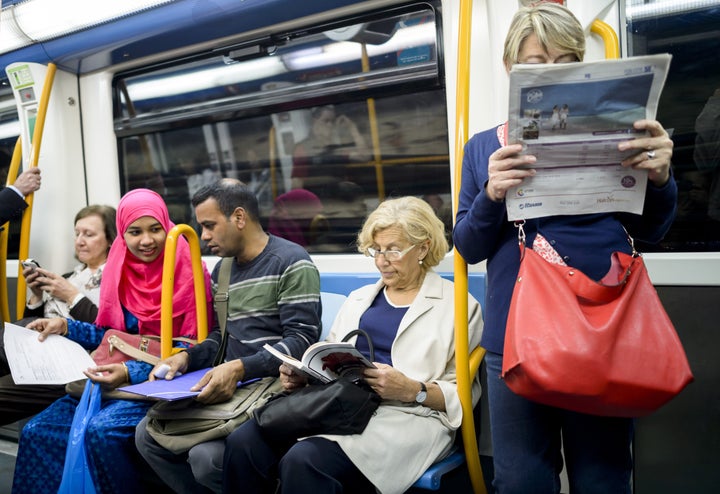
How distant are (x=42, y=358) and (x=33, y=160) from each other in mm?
1510

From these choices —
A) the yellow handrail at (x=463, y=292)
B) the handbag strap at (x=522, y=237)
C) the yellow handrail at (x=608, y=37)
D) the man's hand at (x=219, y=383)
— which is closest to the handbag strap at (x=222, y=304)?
the man's hand at (x=219, y=383)

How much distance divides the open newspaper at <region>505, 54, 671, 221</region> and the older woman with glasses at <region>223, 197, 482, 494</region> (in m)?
0.82

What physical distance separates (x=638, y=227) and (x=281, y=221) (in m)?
2.23

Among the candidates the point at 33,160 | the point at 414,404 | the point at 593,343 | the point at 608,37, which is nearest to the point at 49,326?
the point at 33,160

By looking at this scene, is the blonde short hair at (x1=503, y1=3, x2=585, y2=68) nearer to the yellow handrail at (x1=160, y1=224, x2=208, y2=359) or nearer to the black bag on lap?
the black bag on lap

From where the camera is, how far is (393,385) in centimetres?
201

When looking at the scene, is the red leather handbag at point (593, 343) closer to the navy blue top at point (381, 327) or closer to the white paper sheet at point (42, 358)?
the navy blue top at point (381, 327)

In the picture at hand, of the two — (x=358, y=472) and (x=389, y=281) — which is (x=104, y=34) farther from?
(x=358, y=472)

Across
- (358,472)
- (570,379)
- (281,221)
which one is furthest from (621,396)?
(281,221)

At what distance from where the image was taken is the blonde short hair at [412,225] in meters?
2.39

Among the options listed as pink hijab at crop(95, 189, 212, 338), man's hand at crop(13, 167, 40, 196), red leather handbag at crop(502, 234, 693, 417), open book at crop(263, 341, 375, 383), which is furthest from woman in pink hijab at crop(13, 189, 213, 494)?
red leather handbag at crop(502, 234, 693, 417)

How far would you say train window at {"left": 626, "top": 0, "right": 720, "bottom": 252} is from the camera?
2301mm

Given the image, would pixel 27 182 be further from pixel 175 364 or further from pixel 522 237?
pixel 522 237

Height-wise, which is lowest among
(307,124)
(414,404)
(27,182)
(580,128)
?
(414,404)
